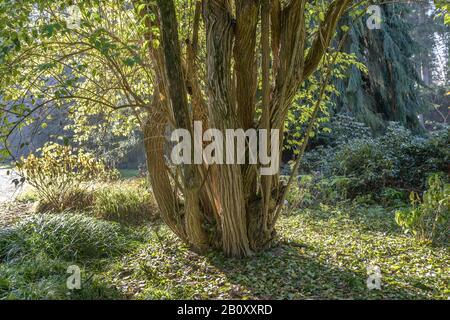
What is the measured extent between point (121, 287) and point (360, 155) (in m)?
4.96

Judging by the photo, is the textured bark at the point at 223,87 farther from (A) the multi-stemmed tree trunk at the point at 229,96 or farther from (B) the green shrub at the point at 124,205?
(B) the green shrub at the point at 124,205

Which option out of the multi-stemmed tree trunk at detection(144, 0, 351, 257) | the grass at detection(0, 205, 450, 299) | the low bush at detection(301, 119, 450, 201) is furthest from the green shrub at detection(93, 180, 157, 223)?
the low bush at detection(301, 119, 450, 201)

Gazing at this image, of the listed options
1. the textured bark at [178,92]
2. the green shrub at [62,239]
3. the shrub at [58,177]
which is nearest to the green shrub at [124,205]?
the shrub at [58,177]

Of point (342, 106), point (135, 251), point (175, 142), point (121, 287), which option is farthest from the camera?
point (342, 106)

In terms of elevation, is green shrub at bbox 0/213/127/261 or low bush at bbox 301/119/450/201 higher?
low bush at bbox 301/119/450/201

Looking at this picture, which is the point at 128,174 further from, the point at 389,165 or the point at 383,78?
the point at 389,165

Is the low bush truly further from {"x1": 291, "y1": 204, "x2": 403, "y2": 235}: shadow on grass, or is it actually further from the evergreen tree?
the evergreen tree

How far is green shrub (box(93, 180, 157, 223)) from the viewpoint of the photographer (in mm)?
5492

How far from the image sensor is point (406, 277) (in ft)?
9.66

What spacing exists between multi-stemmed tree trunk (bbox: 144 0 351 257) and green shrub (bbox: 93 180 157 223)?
2074 mm

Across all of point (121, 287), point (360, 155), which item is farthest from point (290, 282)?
point (360, 155)

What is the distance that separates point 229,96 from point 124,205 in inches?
127

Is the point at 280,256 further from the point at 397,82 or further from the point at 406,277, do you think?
the point at 397,82

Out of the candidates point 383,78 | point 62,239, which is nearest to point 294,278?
point 62,239
